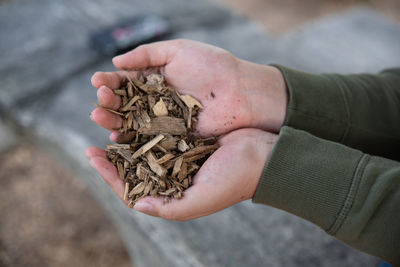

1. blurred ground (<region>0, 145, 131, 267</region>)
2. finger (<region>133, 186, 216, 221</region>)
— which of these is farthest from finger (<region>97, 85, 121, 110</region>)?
blurred ground (<region>0, 145, 131, 267</region>)

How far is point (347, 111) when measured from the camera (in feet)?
5.04

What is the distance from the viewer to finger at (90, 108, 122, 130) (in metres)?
1.36

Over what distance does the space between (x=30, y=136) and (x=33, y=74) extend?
18.3 inches

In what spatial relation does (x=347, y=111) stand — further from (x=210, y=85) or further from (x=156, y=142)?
(x=156, y=142)

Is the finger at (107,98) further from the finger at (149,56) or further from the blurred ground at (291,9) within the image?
the blurred ground at (291,9)

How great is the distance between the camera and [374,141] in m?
1.57

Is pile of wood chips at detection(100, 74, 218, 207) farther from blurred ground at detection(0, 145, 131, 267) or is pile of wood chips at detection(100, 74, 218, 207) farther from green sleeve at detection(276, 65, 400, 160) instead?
blurred ground at detection(0, 145, 131, 267)

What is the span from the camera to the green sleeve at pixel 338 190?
1.17 m

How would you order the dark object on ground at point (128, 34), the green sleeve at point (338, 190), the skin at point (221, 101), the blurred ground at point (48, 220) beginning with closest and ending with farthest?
1. the green sleeve at point (338, 190)
2. the skin at point (221, 101)
3. the blurred ground at point (48, 220)
4. the dark object on ground at point (128, 34)

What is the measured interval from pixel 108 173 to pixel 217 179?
432 mm

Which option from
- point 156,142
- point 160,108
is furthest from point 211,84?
point 156,142

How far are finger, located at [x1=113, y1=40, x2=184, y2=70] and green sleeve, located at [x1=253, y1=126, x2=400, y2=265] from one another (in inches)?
25.0

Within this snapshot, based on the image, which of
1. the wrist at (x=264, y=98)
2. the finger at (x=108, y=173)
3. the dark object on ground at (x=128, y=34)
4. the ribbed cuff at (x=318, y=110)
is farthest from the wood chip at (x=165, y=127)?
the dark object on ground at (x=128, y=34)

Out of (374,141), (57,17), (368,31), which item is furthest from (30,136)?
(368,31)
